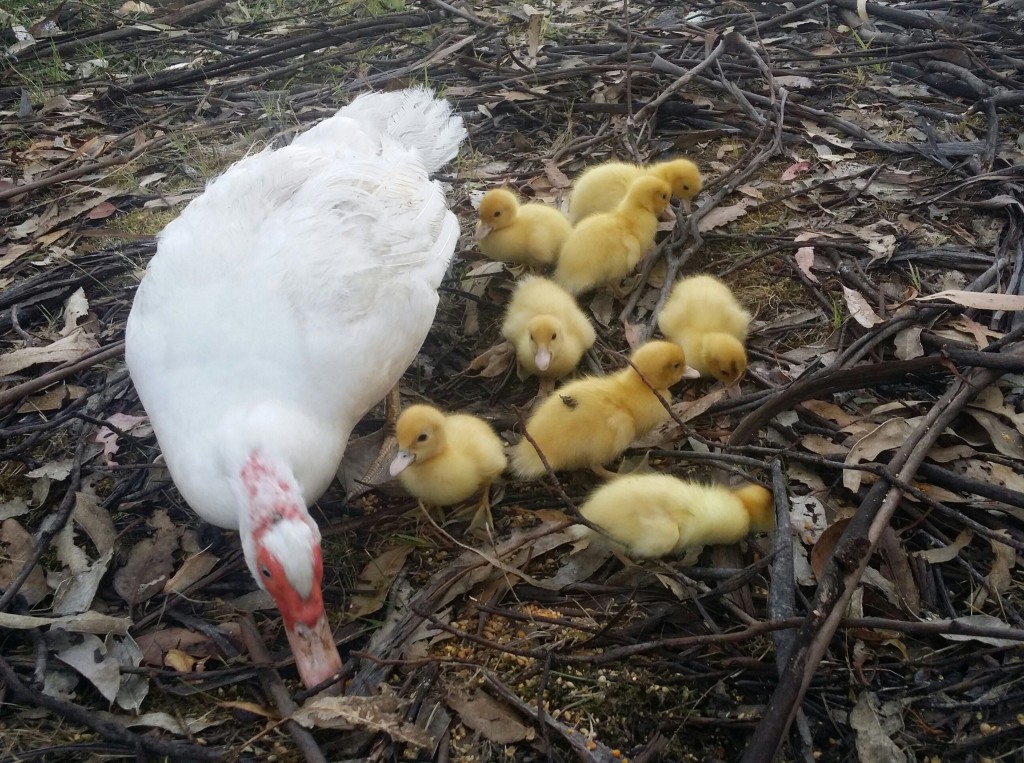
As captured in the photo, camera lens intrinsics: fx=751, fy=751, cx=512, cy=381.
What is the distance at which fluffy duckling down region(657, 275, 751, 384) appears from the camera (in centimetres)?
226

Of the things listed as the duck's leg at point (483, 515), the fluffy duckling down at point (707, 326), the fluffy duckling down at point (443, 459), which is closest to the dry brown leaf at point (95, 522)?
the fluffy duckling down at point (443, 459)

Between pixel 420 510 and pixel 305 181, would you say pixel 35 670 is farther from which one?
pixel 305 181

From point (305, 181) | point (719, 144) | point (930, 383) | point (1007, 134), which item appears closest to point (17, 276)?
point (305, 181)

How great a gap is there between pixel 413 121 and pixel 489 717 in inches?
91.3

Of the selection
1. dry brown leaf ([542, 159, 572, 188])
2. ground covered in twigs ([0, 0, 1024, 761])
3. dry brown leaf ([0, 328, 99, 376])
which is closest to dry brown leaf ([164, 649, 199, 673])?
ground covered in twigs ([0, 0, 1024, 761])

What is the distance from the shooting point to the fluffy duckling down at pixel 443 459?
200 centimetres

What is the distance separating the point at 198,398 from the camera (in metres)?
1.90

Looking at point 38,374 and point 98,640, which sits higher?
point 38,374

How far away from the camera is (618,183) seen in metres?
2.96

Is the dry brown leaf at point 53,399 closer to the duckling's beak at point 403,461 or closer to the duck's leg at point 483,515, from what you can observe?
the duckling's beak at point 403,461

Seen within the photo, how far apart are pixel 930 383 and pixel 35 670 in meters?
2.53

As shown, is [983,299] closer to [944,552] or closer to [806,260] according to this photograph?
[806,260]

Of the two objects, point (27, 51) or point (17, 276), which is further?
point (27, 51)

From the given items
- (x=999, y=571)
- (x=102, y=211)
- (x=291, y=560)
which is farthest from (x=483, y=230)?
(x=102, y=211)
